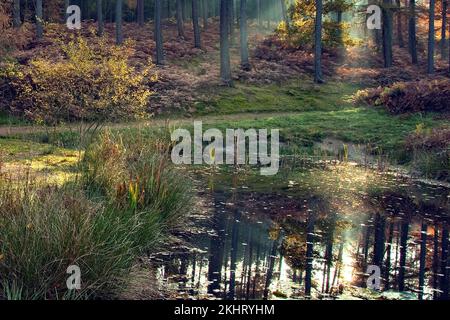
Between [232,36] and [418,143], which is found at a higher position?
[232,36]

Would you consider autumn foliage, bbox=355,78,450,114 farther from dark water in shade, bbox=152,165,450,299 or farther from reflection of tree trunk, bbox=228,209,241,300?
reflection of tree trunk, bbox=228,209,241,300

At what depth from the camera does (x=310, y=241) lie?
10.7 m

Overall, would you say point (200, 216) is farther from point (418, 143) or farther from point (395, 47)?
point (395, 47)

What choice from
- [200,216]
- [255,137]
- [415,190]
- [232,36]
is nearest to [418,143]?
[415,190]

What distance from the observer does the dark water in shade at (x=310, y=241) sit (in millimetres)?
8250

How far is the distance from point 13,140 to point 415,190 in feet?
40.5

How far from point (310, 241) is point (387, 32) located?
28708 mm

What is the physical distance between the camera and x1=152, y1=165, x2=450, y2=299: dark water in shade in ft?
27.1

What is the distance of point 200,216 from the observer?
1173 cm

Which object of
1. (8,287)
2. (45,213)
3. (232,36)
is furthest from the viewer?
(232,36)

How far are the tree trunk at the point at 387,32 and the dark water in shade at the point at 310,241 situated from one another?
2189 cm

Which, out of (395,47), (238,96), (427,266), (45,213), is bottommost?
(427,266)

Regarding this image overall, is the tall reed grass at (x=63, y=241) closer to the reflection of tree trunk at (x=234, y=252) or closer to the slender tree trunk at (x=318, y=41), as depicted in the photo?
the reflection of tree trunk at (x=234, y=252)

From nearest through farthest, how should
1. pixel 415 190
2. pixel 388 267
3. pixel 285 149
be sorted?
pixel 388 267
pixel 415 190
pixel 285 149
